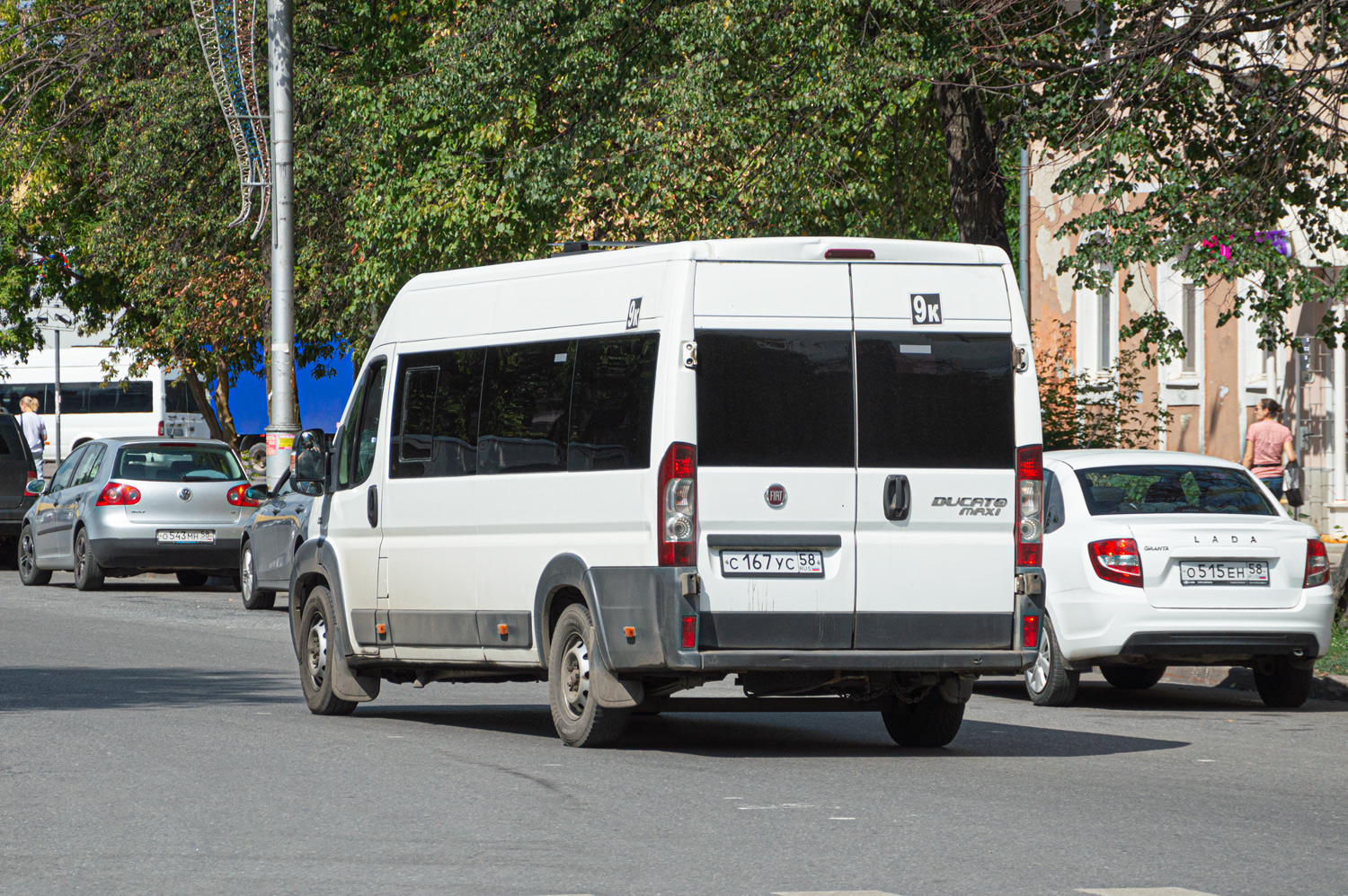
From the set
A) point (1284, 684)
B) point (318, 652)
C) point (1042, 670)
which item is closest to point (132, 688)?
point (318, 652)

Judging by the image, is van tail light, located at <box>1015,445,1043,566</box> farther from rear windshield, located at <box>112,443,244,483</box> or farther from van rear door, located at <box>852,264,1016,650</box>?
rear windshield, located at <box>112,443,244,483</box>

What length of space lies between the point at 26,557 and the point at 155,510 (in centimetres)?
281

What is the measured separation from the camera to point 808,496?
960 cm

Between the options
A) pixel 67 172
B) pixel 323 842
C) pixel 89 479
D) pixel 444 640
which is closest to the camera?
pixel 323 842

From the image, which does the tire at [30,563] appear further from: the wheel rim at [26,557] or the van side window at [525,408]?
the van side window at [525,408]

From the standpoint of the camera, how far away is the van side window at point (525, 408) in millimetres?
10180

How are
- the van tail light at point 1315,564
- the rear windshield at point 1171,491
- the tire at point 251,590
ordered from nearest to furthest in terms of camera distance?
the van tail light at point 1315,564 < the rear windshield at point 1171,491 < the tire at point 251,590

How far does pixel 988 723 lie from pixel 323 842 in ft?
17.9

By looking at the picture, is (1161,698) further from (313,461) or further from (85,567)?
(85,567)

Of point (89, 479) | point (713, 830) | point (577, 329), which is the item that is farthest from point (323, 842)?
point (89, 479)

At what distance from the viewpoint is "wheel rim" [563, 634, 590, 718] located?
9977 mm

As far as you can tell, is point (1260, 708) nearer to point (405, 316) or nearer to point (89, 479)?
point (405, 316)

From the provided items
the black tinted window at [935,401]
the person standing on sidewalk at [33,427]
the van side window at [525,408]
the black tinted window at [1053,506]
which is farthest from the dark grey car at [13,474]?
the black tinted window at [935,401]

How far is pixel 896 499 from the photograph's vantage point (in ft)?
31.9
